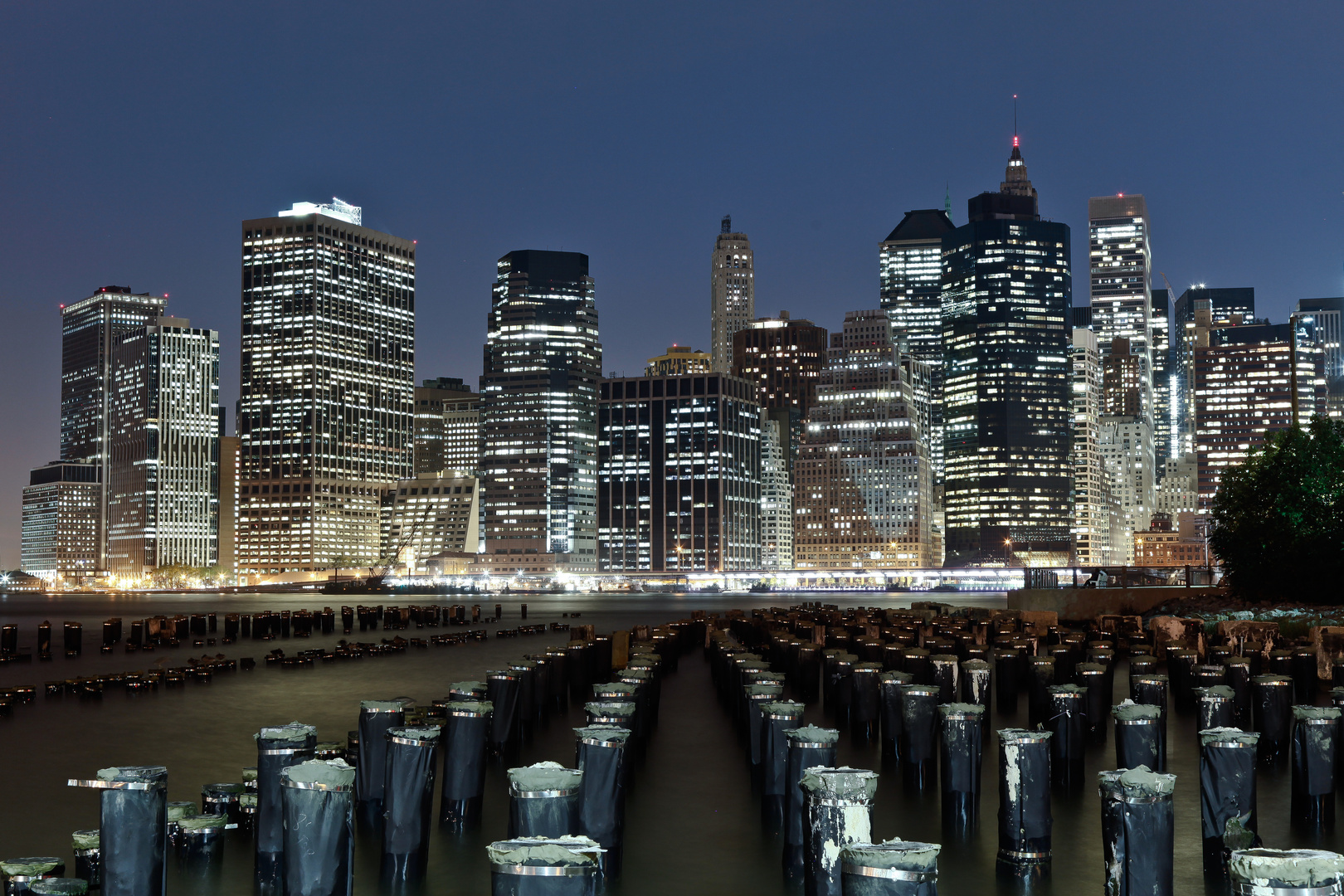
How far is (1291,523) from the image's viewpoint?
71.1 m

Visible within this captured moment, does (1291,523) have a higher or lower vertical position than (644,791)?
higher

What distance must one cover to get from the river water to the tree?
2959 centimetres

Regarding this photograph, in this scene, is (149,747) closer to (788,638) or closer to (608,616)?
(788,638)

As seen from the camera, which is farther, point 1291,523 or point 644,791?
point 1291,523

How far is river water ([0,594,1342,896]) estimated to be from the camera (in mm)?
17609

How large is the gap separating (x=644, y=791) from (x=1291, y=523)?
5789 centimetres

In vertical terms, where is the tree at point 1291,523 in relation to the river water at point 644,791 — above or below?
above

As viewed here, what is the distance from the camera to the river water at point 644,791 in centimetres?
1761

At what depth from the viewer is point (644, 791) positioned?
2428 cm

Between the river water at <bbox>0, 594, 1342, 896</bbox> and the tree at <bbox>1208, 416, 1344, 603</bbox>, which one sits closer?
the river water at <bbox>0, 594, 1342, 896</bbox>

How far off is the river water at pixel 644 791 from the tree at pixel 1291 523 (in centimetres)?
2959

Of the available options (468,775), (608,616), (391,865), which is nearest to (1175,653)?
(468,775)

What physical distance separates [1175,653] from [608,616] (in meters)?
111

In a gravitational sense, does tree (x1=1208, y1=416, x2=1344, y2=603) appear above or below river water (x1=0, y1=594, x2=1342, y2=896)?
above
